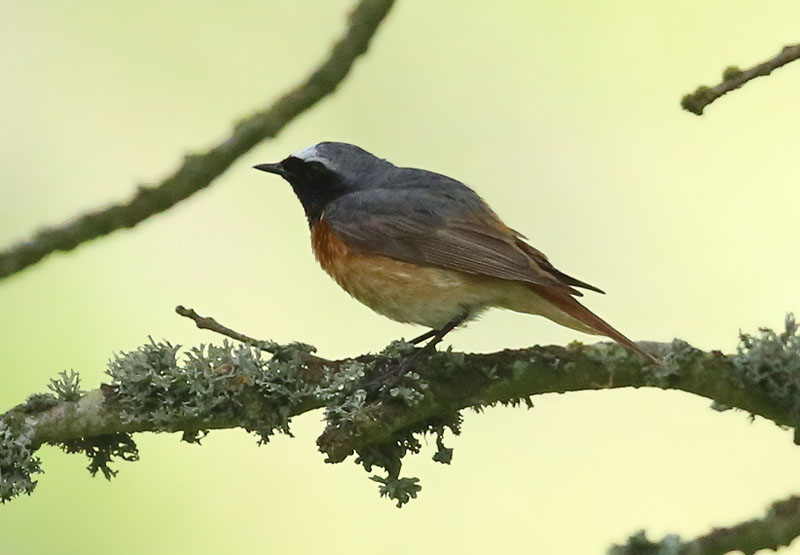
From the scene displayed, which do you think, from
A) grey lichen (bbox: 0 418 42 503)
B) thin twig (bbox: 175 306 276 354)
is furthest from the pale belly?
grey lichen (bbox: 0 418 42 503)

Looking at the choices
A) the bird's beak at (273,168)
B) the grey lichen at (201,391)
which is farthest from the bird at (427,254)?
the grey lichen at (201,391)

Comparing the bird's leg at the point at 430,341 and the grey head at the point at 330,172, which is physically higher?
the grey head at the point at 330,172

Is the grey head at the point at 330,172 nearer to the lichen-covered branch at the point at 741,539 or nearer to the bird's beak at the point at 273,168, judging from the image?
the bird's beak at the point at 273,168

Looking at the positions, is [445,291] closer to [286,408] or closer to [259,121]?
[286,408]

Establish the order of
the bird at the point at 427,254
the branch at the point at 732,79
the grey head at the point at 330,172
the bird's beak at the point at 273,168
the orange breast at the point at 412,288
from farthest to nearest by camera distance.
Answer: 1. the bird's beak at the point at 273,168
2. the grey head at the point at 330,172
3. the orange breast at the point at 412,288
4. the bird at the point at 427,254
5. the branch at the point at 732,79

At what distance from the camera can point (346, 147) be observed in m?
4.13

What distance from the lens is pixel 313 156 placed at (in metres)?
4.17

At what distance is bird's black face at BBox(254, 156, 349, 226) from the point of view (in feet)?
13.7

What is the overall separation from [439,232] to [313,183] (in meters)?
0.67

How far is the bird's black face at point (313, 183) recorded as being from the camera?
4.18 metres

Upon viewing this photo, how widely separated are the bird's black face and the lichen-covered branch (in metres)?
2.41

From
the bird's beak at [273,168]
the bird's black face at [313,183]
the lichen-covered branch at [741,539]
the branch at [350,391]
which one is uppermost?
the bird's beak at [273,168]

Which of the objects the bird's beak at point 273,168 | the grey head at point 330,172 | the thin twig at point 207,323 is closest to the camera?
the thin twig at point 207,323

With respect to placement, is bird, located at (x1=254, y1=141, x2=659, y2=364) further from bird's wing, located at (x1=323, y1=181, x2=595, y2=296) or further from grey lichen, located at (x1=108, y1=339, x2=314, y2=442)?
grey lichen, located at (x1=108, y1=339, x2=314, y2=442)
